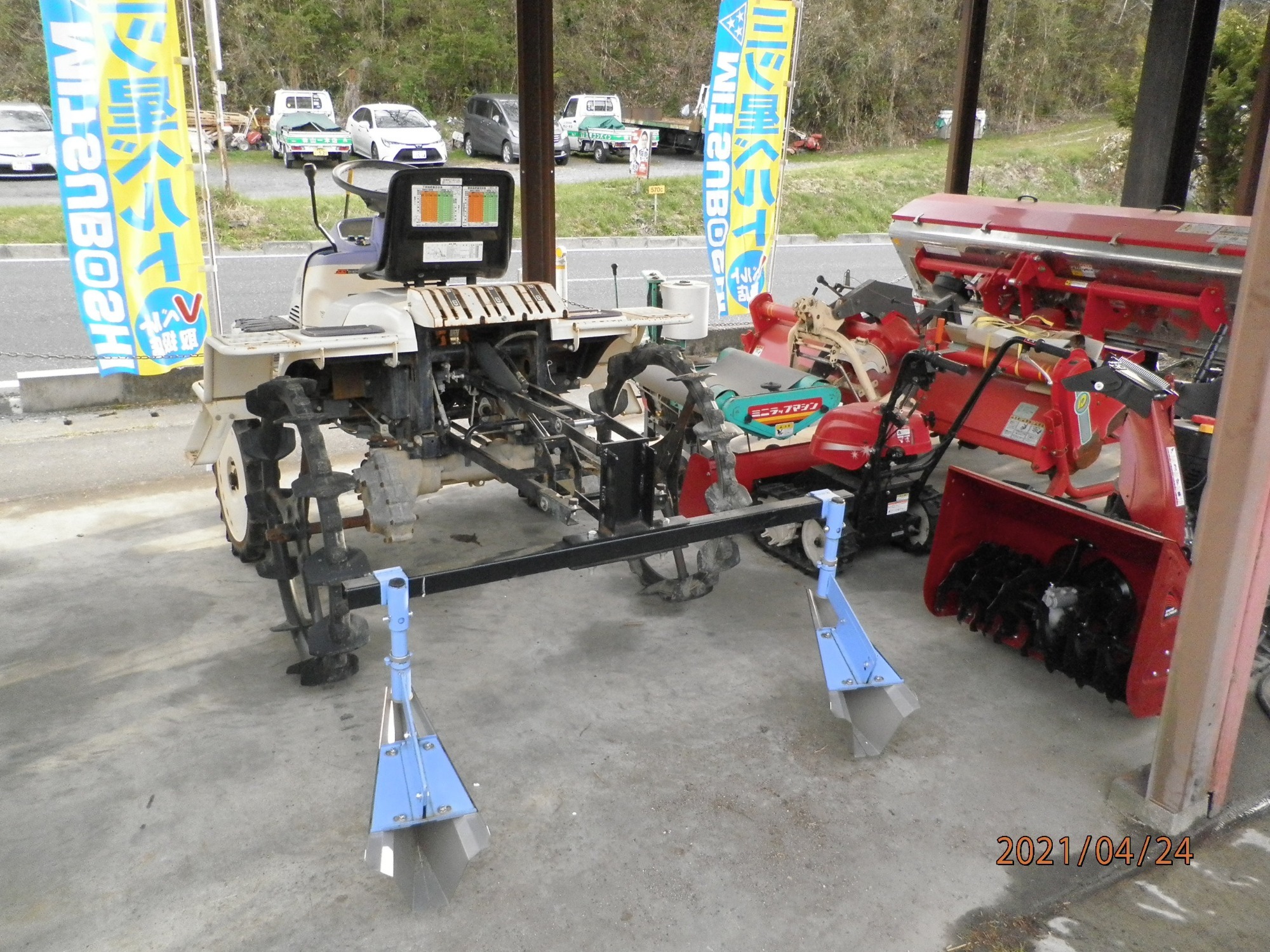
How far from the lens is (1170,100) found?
25.3 ft

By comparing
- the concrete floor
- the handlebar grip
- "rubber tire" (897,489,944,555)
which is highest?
the handlebar grip

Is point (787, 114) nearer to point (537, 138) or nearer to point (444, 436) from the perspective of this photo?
point (537, 138)

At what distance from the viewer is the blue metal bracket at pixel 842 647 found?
3041 millimetres

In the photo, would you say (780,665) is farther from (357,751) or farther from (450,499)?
(450,499)

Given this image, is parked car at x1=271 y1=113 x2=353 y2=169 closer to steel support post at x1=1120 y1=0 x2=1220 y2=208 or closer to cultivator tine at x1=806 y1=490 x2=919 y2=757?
steel support post at x1=1120 y1=0 x2=1220 y2=208

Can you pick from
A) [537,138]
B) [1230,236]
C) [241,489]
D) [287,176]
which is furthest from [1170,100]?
[287,176]

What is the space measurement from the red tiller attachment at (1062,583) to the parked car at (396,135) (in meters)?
13.7

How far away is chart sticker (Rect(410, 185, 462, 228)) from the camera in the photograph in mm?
3840

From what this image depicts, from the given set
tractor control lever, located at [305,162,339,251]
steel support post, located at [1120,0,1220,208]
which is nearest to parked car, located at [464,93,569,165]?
steel support post, located at [1120,0,1220,208]

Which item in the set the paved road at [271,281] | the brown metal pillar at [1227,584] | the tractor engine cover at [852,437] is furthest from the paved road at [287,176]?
the brown metal pillar at [1227,584]

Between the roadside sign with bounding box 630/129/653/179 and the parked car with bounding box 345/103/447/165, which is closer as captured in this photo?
the roadside sign with bounding box 630/129/653/179

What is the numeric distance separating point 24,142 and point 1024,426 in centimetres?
1506

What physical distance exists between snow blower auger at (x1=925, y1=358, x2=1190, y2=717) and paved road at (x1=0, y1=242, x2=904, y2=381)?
5573 millimetres
